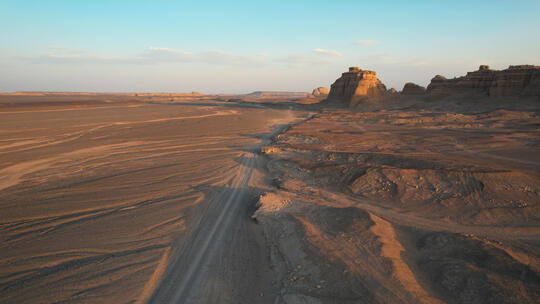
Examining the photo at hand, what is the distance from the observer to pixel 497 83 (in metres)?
40.5

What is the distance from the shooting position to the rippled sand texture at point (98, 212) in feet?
17.4

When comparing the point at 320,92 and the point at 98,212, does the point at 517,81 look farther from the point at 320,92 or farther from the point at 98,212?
the point at 320,92

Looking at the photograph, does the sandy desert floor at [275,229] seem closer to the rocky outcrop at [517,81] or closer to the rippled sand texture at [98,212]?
the rippled sand texture at [98,212]

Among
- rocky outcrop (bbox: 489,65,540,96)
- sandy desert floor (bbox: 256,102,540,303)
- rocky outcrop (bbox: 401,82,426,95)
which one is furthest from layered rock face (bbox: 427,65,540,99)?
sandy desert floor (bbox: 256,102,540,303)

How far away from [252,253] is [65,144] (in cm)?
1997

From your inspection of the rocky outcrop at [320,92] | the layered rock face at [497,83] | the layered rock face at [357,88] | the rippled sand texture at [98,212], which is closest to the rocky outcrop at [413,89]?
the layered rock face at [357,88]

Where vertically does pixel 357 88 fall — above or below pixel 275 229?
above

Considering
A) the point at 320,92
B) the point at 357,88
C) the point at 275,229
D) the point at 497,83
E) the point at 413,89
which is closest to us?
the point at 275,229

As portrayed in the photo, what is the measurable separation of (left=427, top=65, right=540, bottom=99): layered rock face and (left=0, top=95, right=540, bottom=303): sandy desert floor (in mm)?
34851

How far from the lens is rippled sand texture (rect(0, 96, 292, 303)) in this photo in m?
5.32

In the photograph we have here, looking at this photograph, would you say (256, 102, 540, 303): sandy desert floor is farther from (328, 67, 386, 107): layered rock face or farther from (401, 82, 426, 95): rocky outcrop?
(401, 82, 426, 95): rocky outcrop

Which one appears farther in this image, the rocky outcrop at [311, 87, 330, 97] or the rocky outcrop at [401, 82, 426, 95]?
the rocky outcrop at [311, 87, 330, 97]

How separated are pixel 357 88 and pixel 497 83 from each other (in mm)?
23279

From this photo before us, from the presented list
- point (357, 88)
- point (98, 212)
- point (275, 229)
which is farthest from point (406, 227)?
point (357, 88)
